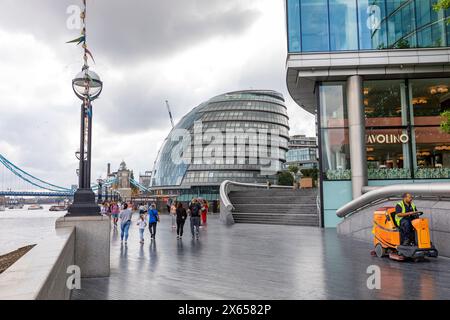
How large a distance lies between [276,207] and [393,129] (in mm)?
8839

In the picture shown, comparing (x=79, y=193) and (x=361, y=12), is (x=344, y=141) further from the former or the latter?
(x=79, y=193)

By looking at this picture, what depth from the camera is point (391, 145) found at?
72.3 feet

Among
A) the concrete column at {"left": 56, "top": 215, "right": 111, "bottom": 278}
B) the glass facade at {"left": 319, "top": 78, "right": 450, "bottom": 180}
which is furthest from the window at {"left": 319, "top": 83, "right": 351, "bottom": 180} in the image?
the concrete column at {"left": 56, "top": 215, "right": 111, "bottom": 278}

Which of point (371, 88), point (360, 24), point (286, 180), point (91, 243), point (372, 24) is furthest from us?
point (286, 180)

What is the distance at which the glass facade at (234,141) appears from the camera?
8881cm

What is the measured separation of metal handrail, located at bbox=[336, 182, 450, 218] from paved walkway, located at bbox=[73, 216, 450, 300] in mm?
1953

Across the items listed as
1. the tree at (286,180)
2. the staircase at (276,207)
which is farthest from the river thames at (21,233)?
the tree at (286,180)

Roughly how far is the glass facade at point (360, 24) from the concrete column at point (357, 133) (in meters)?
2.12

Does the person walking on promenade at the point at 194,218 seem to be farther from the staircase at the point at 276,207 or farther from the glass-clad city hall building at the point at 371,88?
the staircase at the point at 276,207

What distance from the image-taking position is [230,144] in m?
89.9

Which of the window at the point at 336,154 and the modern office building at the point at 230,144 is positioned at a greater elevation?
the modern office building at the point at 230,144

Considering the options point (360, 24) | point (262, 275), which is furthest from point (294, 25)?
point (262, 275)

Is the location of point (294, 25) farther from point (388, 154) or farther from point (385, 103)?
point (388, 154)

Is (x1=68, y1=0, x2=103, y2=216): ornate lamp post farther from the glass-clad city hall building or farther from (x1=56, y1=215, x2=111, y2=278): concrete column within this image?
the glass-clad city hall building
